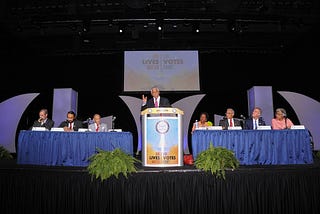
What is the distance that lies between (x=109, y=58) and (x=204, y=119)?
4.31 meters

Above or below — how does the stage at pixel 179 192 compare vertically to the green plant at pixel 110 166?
below

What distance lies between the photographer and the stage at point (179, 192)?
3166 mm

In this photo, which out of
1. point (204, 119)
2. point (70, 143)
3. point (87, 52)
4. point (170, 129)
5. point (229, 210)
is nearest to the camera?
point (229, 210)

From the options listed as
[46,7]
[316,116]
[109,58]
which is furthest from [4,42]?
[316,116]

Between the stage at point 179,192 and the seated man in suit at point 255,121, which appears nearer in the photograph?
the stage at point 179,192

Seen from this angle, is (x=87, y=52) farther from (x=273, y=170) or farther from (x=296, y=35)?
(x=273, y=170)

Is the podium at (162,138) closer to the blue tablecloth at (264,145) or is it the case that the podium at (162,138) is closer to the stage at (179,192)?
the stage at (179,192)

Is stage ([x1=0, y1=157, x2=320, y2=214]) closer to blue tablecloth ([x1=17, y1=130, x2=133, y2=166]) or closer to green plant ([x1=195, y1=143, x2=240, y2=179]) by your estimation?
green plant ([x1=195, y1=143, x2=240, y2=179])

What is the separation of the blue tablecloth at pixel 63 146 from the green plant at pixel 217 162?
134 centimetres

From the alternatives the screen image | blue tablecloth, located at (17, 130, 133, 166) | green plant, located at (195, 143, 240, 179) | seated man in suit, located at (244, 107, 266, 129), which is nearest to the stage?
green plant, located at (195, 143, 240, 179)

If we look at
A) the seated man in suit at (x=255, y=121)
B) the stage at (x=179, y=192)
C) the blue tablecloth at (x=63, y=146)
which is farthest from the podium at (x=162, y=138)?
the seated man in suit at (x=255, y=121)

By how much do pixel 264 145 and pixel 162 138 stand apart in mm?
1532

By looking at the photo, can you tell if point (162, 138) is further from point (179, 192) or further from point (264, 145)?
point (264, 145)

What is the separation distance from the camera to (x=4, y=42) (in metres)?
7.27
